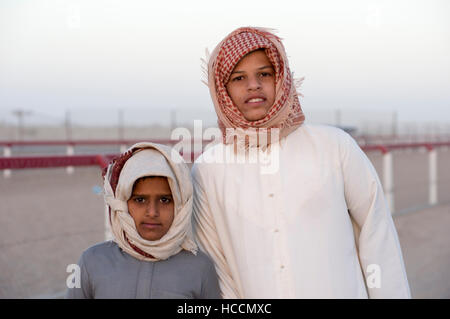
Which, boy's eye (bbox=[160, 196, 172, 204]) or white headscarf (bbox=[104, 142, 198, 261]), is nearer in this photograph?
white headscarf (bbox=[104, 142, 198, 261])

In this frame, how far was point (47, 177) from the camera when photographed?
10.8 metres

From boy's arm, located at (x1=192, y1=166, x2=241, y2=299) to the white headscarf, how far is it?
0.32 ft

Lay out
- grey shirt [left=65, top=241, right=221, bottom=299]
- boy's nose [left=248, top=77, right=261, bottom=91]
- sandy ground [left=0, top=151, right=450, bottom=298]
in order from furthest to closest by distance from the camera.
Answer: sandy ground [left=0, top=151, right=450, bottom=298] < boy's nose [left=248, top=77, right=261, bottom=91] < grey shirt [left=65, top=241, right=221, bottom=299]

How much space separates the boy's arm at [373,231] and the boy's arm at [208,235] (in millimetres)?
516

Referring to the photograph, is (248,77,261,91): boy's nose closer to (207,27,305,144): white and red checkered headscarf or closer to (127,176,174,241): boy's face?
(207,27,305,144): white and red checkered headscarf

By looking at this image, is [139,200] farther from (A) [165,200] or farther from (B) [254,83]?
(B) [254,83]

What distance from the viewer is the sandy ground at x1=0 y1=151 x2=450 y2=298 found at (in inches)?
142

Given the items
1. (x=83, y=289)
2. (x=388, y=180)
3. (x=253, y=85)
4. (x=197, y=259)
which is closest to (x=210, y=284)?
(x=197, y=259)

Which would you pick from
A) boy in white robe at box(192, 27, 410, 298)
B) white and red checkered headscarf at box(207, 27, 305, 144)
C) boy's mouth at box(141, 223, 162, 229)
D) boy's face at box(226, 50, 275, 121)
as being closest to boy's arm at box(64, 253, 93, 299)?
boy's mouth at box(141, 223, 162, 229)

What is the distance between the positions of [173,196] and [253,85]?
0.50 meters

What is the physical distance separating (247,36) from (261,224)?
720mm

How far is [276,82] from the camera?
178 cm
